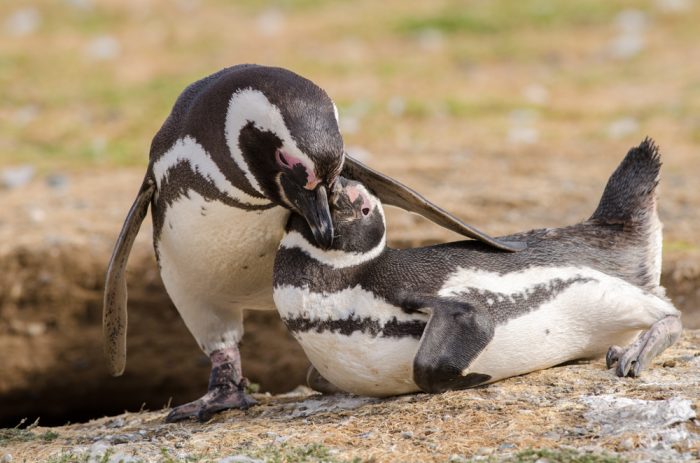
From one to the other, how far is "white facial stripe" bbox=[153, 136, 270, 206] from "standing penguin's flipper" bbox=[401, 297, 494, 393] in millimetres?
624

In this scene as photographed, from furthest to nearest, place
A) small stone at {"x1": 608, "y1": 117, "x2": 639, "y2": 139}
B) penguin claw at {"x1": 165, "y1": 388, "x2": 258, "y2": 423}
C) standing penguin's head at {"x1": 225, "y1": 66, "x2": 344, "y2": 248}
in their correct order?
1. small stone at {"x1": 608, "y1": 117, "x2": 639, "y2": 139}
2. penguin claw at {"x1": 165, "y1": 388, "x2": 258, "y2": 423}
3. standing penguin's head at {"x1": 225, "y1": 66, "x2": 344, "y2": 248}

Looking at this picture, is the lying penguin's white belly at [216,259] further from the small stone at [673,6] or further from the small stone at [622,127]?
the small stone at [673,6]

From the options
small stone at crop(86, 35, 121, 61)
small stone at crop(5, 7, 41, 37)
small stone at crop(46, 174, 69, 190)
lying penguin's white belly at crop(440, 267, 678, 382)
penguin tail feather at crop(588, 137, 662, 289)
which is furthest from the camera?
small stone at crop(5, 7, 41, 37)

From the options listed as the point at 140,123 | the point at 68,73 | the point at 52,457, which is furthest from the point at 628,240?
the point at 68,73

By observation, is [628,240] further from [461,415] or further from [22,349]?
[22,349]

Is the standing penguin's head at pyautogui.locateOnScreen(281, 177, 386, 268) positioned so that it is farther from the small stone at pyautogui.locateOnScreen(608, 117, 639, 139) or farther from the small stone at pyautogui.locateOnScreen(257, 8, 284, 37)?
the small stone at pyautogui.locateOnScreen(257, 8, 284, 37)

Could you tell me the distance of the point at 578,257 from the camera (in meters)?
3.83

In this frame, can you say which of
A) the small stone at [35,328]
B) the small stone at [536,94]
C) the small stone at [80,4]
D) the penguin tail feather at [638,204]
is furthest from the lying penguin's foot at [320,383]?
the small stone at [80,4]

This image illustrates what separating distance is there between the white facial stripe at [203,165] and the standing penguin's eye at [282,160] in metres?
0.26

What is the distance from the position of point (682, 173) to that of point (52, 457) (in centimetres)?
511

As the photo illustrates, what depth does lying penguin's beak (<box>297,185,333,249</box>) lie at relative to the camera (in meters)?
3.30

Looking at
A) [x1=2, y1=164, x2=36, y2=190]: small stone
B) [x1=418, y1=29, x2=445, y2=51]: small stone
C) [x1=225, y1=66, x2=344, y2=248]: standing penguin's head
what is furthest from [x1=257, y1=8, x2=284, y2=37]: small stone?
[x1=225, y1=66, x2=344, y2=248]: standing penguin's head

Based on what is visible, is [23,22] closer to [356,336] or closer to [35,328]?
[35,328]

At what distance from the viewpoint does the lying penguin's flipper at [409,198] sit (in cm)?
374
